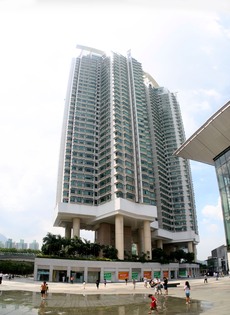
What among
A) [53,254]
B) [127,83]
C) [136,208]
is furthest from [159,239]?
[127,83]

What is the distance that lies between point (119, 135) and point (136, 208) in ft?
79.8

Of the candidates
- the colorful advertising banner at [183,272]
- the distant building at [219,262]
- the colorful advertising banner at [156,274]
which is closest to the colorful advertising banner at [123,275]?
the colorful advertising banner at [156,274]

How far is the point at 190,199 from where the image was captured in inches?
4555

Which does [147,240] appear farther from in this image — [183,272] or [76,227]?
[183,272]

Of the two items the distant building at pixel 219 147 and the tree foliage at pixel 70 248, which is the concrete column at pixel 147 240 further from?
the distant building at pixel 219 147

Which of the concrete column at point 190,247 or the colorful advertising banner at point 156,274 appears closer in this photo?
the colorful advertising banner at point 156,274

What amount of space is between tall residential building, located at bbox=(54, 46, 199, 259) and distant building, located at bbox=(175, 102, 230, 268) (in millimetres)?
42183

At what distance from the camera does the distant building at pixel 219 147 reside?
3077 centimetres

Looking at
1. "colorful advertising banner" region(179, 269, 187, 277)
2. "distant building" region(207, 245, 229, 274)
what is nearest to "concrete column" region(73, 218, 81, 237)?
"colorful advertising banner" region(179, 269, 187, 277)

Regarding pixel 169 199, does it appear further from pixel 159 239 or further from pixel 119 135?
pixel 119 135

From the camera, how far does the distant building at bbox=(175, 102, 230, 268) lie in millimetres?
30766

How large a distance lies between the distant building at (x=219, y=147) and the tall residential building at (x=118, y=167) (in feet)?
138

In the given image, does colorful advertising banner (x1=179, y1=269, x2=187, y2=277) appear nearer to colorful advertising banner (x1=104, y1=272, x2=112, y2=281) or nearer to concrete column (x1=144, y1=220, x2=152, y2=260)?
concrete column (x1=144, y1=220, x2=152, y2=260)

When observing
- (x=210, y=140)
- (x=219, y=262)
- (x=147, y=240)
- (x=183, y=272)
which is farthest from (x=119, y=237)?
(x=219, y=262)
